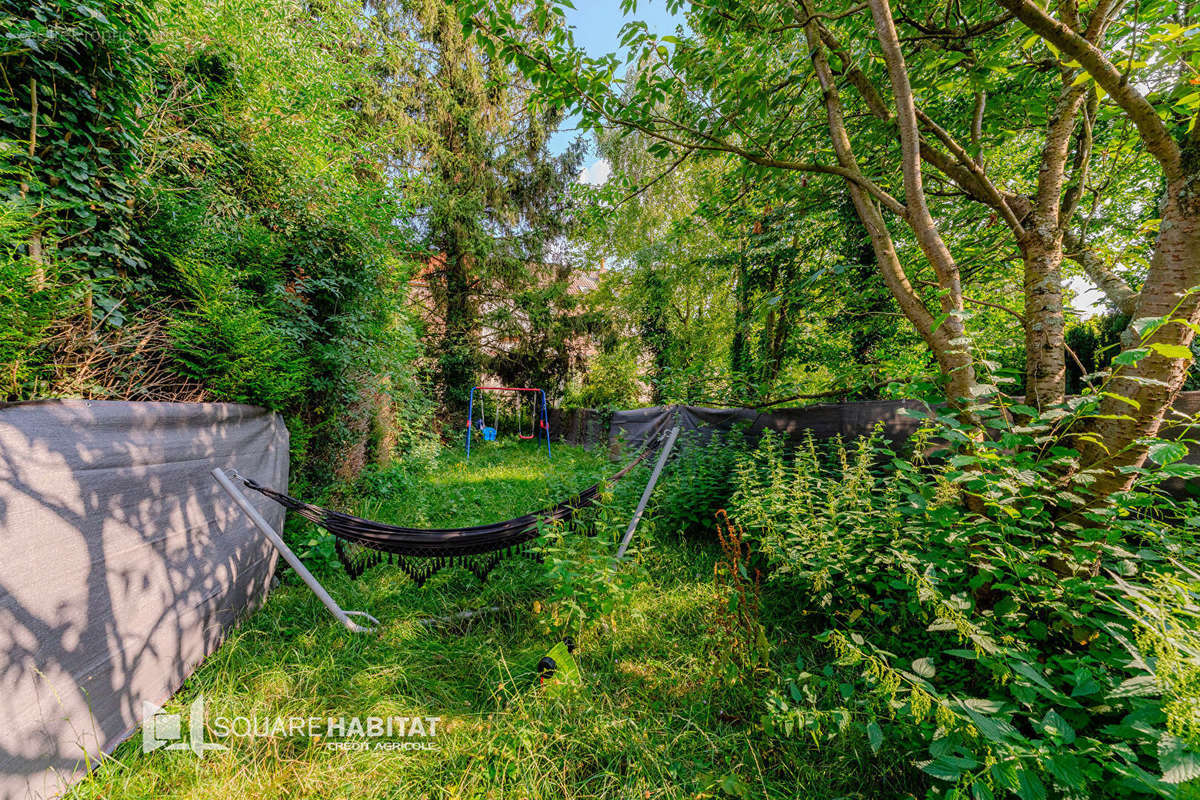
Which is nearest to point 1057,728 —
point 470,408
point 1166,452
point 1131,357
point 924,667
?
point 924,667

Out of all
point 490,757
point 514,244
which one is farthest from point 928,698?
point 514,244

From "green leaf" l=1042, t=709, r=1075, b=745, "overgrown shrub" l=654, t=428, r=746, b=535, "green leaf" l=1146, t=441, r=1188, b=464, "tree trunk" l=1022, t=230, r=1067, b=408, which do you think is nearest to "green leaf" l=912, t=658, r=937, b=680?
"green leaf" l=1042, t=709, r=1075, b=745

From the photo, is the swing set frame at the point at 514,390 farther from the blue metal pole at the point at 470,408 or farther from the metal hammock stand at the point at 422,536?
the metal hammock stand at the point at 422,536

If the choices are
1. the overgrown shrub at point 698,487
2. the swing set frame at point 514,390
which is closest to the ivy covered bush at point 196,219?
the overgrown shrub at point 698,487

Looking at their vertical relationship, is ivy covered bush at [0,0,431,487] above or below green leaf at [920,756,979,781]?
above

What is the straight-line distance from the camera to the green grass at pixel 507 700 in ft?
4.06

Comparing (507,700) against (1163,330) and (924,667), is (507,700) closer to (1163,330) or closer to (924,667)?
(924,667)

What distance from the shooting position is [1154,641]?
763mm

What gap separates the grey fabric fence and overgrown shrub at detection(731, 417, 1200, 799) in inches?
86.2

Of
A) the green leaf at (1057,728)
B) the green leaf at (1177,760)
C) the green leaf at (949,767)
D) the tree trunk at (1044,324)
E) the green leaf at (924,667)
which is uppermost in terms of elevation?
the tree trunk at (1044,324)

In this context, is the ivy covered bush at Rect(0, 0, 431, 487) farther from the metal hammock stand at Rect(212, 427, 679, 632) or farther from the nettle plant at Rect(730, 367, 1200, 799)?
the nettle plant at Rect(730, 367, 1200, 799)

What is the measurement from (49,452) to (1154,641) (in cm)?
288

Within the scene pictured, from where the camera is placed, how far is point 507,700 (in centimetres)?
155

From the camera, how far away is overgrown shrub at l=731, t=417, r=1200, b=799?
76 cm
